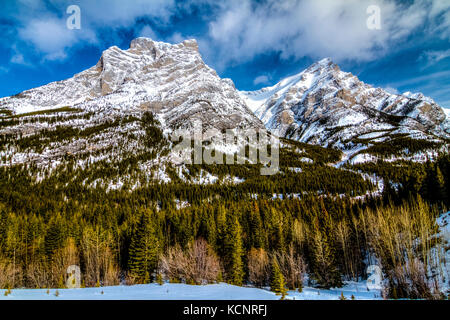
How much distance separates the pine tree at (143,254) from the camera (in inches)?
1590

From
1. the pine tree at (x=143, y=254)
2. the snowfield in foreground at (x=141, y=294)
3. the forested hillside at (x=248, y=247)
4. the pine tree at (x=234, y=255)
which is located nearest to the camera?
the snowfield in foreground at (x=141, y=294)

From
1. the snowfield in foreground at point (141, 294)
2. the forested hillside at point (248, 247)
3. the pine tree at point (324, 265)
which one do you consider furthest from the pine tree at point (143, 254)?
the pine tree at point (324, 265)

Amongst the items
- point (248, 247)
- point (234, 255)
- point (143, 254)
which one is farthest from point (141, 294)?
point (248, 247)

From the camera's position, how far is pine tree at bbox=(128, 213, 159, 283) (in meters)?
40.4

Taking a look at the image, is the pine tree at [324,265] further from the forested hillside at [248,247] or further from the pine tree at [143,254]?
the pine tree at [143,254]

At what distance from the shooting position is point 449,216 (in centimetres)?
3956

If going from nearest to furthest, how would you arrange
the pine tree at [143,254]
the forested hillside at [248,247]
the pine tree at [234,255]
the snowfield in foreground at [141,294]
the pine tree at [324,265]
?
the snowfield in foreground at [141,294] → the forested hillside at [248,247] → the pine tree at [143,254] → the pine tree at [324,265] → the pine tree at [234,255]

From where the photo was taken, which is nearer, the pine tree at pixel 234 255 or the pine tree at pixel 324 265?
the pine tree at pixel 324 265

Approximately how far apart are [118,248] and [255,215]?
33.3 m

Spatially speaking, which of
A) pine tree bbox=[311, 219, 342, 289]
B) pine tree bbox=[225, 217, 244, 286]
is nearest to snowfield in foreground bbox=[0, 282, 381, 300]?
pine tree bbox=[225, 217, 244, 286]

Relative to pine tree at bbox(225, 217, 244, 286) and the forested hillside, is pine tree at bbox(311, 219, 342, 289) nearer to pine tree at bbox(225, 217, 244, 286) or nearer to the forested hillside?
the forested hillside
